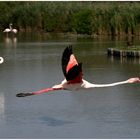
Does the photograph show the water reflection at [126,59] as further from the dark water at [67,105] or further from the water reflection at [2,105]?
the water reflection at [2,105]

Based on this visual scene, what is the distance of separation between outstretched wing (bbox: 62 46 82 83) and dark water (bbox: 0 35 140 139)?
282 cm

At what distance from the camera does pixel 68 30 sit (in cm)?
3816

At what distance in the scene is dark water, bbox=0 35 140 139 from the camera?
10.8 meters

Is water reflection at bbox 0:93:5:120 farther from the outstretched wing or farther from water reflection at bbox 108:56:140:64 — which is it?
water reflection at bbox 108:56:140:64

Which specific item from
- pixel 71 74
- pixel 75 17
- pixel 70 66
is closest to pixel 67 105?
pixel 71 74

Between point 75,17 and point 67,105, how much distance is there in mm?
23255

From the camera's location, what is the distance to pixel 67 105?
13.0 m

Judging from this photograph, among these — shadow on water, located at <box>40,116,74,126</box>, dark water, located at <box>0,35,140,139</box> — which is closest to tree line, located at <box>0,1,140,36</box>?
dark water, located at <box>0,35,140,139</box>

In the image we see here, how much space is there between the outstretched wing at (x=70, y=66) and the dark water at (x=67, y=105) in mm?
2819

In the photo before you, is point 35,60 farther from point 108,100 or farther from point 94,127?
point 94,127

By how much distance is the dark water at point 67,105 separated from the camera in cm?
1075

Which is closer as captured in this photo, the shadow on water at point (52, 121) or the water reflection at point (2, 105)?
the shadow on water at point (52, 121)

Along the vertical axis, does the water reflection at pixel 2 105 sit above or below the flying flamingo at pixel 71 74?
below

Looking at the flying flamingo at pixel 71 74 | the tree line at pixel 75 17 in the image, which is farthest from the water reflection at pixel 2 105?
the tree line at pixel 75 17
